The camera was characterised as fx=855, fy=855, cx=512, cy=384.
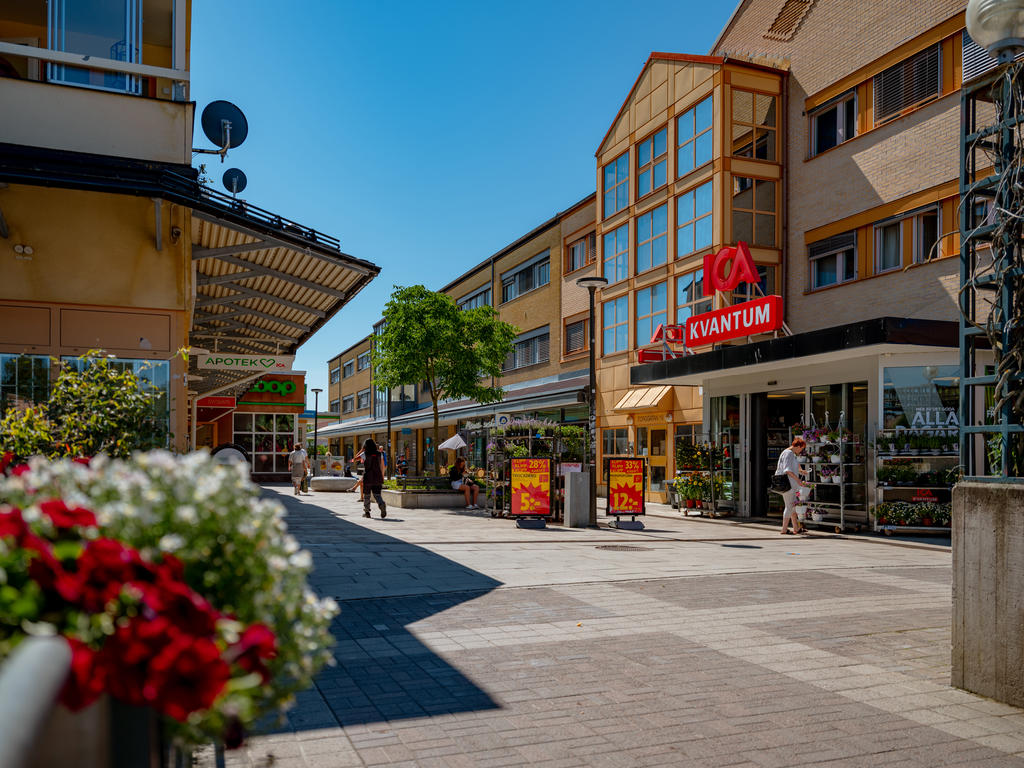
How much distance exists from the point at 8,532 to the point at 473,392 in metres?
27.1

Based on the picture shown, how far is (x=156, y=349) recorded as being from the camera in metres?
10.7

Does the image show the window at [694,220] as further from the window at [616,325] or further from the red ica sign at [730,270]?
the window at [616,325]

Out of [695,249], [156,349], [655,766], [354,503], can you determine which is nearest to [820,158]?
[695,249]

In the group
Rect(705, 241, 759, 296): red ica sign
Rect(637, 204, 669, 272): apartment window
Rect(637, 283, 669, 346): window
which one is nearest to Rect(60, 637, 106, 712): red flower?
Rect(705, 241, 759, 296): red ica sign

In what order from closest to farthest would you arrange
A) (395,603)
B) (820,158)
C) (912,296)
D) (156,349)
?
(395,603)
(156,349)
(912,296)
(820,158)

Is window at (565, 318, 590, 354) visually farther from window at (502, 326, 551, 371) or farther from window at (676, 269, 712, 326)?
window at (676, 269, 712, 326)

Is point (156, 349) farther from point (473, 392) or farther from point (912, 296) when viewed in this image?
point (473, 392)

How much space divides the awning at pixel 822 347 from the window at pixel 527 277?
16315 mm

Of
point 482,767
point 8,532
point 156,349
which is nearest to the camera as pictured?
point 8,532

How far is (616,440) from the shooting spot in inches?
1116

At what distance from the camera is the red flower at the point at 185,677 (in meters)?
1.52

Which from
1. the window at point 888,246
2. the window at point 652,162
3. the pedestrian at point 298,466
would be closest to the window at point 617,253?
the window at point 652,162

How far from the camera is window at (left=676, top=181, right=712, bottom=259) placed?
23.4 m

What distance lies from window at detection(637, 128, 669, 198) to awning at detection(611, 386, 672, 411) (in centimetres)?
623
